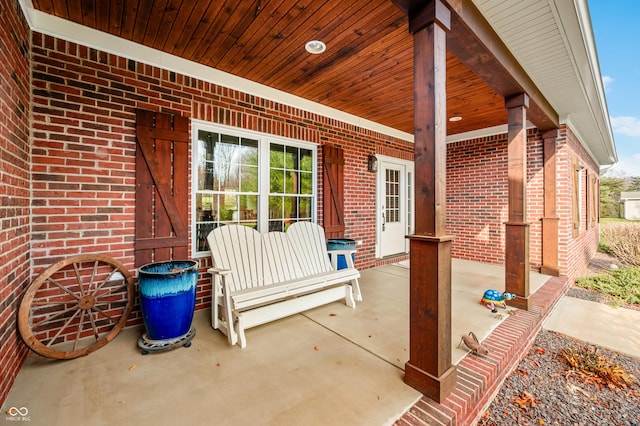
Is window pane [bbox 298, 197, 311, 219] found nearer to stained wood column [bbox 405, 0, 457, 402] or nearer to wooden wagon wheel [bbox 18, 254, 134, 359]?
wooden wagon wheel [bbox 18, 254, 134, 359]

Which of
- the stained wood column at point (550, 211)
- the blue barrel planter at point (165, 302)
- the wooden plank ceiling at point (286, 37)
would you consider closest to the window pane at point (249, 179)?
the wooden plank ceiling at point (286, 37)

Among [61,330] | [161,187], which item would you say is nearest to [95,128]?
[161,187]

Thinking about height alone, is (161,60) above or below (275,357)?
above

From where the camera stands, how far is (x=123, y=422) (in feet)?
4.89

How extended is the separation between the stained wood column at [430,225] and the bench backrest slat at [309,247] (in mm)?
1664

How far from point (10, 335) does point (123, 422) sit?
1075 mm

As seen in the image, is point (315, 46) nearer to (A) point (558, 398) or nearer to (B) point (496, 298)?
(B) point (496, 298)

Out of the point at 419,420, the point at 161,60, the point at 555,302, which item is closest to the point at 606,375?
the point at 555,302

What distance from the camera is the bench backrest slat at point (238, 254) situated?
2.74 m

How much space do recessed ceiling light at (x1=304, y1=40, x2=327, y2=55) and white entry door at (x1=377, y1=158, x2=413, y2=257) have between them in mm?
2874

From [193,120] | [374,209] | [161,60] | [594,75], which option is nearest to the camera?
[161,60]

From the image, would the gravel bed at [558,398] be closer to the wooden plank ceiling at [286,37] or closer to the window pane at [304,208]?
the window pane at [304,208]

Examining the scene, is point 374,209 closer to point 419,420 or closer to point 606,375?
point 606,375

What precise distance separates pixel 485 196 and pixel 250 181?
4815 mm
